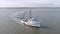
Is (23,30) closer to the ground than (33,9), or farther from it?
farther from it

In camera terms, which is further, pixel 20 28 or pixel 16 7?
pixel 16 7

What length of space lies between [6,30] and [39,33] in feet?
4.16

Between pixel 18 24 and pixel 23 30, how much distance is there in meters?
0.95

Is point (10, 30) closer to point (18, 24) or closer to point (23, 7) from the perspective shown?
point (18, 24)

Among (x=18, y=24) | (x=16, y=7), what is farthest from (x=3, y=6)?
(x=18, y=24)

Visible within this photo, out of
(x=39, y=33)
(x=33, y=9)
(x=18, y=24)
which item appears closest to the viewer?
(x=39, y=33)

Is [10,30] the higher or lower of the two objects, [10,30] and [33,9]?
the higher

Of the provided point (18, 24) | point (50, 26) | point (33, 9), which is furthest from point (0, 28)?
point (33, 9)

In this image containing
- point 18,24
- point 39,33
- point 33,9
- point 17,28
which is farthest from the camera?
point 33,9

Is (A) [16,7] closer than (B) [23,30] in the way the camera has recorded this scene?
No

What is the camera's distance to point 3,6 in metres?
11.0

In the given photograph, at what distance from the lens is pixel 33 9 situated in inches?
421

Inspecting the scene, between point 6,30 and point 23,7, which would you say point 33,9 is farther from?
point 6,30

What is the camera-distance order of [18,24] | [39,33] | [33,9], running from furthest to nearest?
[33,9] < [18,24] < [39,33]
